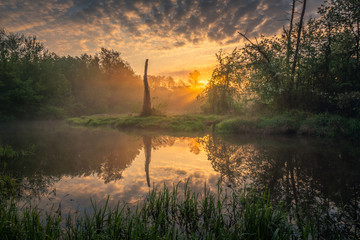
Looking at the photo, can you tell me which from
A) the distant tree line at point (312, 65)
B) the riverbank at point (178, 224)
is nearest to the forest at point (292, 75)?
the distant tree line at point (312, 65)

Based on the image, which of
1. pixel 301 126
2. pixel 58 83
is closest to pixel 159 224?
pixel 301 126

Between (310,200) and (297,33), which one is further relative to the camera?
(297,33)

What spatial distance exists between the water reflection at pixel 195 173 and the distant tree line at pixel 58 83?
3122 cm

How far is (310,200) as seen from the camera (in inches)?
162

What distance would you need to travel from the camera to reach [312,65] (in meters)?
15.8

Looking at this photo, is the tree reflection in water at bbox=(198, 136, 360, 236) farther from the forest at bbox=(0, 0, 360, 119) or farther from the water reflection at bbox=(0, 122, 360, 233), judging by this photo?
the forest at bbox=(0, 0, 360, 119)

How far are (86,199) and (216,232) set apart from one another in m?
2.90

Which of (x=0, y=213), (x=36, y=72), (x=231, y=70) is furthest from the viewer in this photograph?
(x=36, y=72)

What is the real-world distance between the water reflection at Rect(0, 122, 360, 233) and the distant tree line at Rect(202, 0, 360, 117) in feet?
26.6

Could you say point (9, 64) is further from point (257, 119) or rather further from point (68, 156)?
point (257, 119)

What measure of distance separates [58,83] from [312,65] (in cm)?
4422

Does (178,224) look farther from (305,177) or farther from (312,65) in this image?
(312,65)

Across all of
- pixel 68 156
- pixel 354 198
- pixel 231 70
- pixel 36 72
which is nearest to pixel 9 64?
pixel 36 72

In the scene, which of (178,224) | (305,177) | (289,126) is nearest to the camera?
(178,224)
